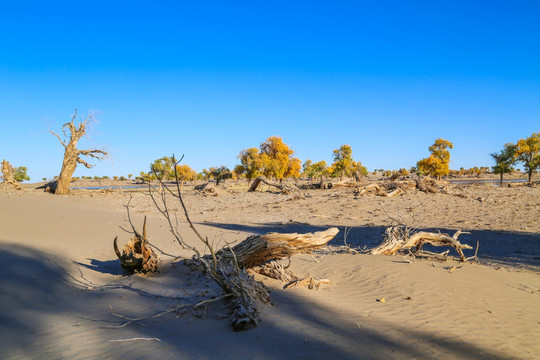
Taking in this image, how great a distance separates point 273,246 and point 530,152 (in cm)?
4096

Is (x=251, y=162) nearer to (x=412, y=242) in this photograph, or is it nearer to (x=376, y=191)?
(x=376, y=191)

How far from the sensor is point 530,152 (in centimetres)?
3494

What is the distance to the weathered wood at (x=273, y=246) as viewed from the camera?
541 cm

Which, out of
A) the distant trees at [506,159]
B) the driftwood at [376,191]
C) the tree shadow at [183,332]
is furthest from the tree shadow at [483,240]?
the distant trees at [506,159]

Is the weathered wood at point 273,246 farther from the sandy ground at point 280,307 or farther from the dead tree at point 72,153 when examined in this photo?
the dead tree at point 72,153

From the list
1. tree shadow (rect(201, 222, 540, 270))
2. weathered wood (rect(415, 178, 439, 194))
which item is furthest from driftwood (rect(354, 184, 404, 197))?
tree shadow (rect(201, 222, 540, 270))

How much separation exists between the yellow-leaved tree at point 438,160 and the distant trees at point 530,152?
27.0ft

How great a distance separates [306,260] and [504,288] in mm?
4275

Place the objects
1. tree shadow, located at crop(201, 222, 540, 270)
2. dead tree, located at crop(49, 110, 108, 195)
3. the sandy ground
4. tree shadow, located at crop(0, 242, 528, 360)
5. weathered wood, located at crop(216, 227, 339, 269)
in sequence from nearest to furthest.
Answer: tree shadow, located at crop(0, 242, 528, 360) < the sandy ground < weathered wood, located at crop(216, 227, 339, 269) < tree shadow, located at crop(201, 222, 540, 270) < dead tree, located at crop(49, 110, 108, 195)

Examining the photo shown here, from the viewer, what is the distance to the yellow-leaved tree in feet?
141

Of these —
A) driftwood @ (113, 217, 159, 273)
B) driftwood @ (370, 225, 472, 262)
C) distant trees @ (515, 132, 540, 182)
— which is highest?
distant trees @ (515, 132, 540, 182)

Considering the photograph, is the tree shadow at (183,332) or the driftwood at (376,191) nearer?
the tree shadow at (183,332)

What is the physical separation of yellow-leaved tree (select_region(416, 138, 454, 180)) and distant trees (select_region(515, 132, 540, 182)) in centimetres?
823

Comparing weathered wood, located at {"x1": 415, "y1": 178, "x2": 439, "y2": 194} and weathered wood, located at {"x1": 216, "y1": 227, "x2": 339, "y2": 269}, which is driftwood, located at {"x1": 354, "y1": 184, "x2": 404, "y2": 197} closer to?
weathered wood, located at {"x1": 415, "y1": 178, "x2": 439, "y2": 194}
